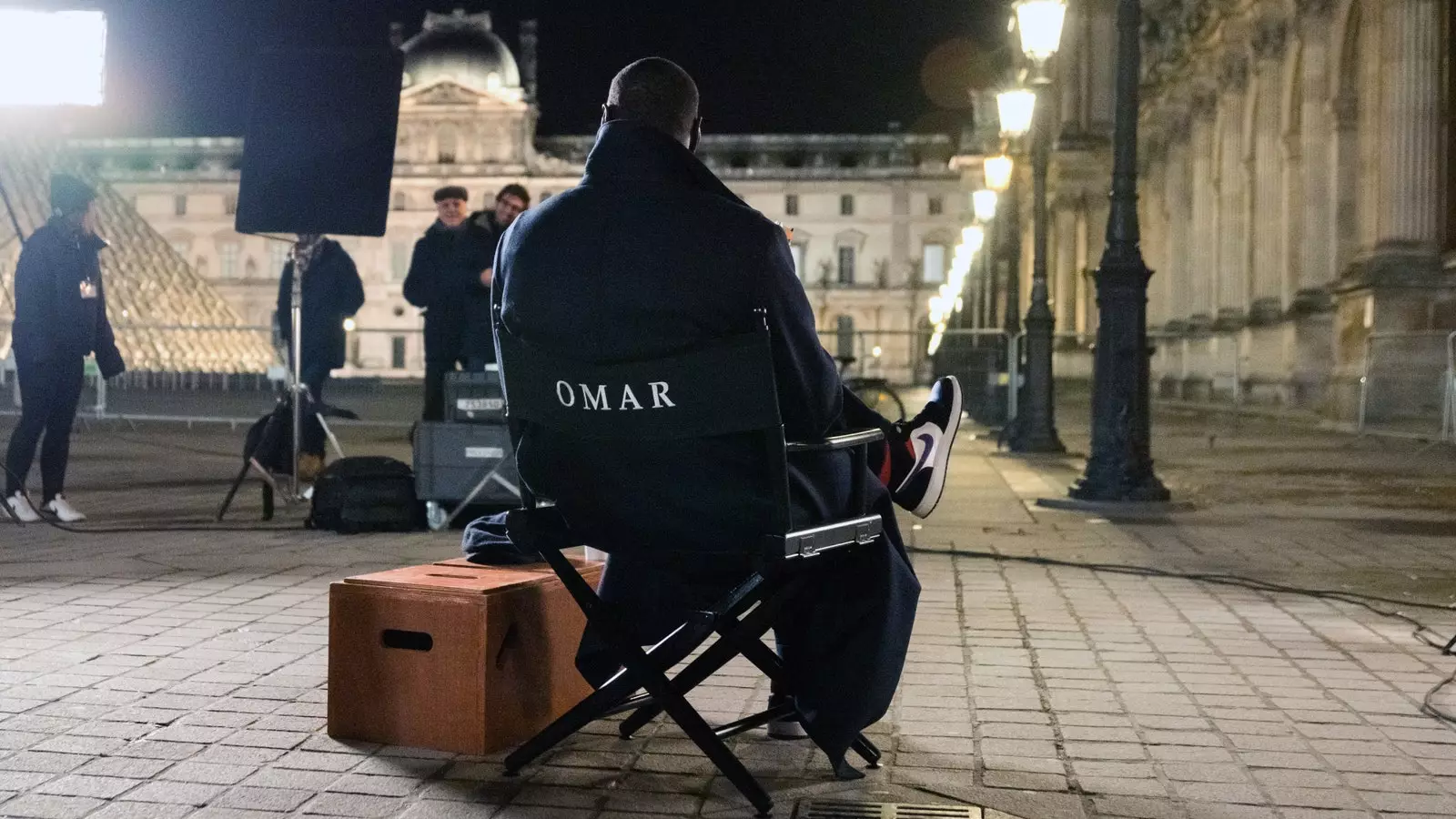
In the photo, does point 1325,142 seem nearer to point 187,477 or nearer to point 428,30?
point 187,477

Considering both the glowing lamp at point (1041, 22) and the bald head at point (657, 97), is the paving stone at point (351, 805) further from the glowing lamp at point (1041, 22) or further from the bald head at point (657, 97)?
the glowing lamp at point (1041, 22)

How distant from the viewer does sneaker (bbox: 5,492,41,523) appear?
8.48 m

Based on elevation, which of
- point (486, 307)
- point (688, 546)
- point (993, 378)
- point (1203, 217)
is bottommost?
point (688, 546)

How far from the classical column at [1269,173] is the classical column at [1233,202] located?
1.28 meters

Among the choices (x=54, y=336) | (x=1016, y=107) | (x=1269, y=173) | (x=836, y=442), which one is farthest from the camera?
(x=1269, y=173)

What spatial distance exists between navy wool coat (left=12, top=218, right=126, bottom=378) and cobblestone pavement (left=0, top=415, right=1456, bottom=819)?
1.01 metres

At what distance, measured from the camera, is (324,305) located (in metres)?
9.60

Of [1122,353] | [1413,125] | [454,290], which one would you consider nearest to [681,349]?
[454,290]

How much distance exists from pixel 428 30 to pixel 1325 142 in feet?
264

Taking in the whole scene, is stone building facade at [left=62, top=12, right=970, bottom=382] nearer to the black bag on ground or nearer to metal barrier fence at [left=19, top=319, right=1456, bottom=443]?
metal barrier fence at [left=19, top=319, right=1456, bottom=443]

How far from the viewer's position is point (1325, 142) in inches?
890

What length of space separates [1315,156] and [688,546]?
21.8 metres

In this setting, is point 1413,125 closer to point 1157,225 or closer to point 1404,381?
point 1404,381

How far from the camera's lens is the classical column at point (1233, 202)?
91.7ft
